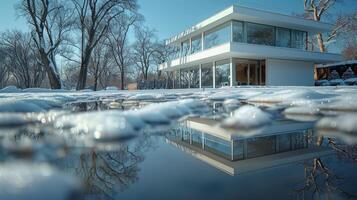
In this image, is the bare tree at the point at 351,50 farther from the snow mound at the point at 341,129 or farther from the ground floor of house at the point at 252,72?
the snow mound at the point at 341,129

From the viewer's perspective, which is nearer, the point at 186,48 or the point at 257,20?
the point at 257,20

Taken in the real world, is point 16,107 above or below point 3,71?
below

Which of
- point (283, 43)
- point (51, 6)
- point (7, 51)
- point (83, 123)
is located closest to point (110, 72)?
point (7, 51)

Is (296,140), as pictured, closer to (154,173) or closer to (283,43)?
(154,173)

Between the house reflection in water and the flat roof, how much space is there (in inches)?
453

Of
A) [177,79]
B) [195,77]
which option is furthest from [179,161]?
[177,79]

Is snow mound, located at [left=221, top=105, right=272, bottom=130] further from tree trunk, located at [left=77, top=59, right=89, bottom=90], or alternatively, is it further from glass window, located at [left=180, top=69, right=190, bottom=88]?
glass window, located at [left=180, top=69, right=190, bottom=88]

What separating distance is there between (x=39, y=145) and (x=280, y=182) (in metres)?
0.71

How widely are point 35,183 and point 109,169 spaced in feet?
0.70

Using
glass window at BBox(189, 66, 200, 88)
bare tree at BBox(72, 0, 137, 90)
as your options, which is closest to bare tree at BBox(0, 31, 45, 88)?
bare tree at BBox(72, 0, 137, 90)

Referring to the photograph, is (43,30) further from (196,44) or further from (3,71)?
(3,71)

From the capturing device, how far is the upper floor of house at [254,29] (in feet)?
40.8

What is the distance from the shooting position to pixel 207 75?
52.4ft

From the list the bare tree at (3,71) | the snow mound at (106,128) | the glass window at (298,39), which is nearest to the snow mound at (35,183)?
the snow mound at (106,128)
